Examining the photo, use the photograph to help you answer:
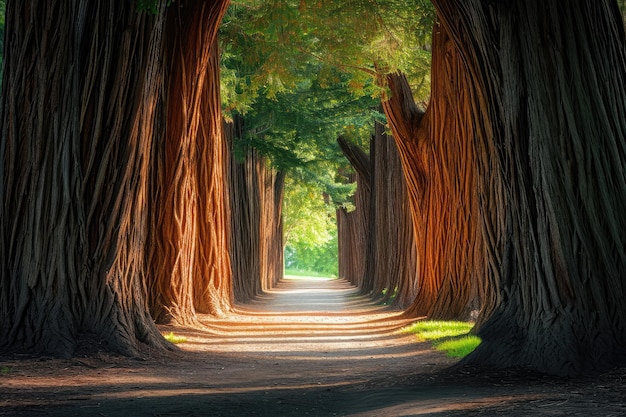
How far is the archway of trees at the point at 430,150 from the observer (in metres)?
7.04

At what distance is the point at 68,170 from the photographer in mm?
8789

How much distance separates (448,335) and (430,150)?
4626 mm

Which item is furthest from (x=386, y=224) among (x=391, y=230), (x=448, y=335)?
(x=448, y=335)

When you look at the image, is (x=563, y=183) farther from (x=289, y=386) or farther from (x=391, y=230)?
(x=391, y=230)

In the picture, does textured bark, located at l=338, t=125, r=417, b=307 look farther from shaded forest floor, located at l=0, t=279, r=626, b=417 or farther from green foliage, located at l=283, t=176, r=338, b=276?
shaded forest floor, located at l=0, t=279, r=626, b=417

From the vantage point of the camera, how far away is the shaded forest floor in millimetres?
5668

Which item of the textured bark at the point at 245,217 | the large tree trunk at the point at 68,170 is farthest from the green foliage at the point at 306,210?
the large tree trunk at the point at 68,170

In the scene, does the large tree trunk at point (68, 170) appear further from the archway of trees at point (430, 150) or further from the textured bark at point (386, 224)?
the textured bark at point (386, 224)

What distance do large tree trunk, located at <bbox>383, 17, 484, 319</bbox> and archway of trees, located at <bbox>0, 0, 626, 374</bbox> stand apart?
0.18 ft

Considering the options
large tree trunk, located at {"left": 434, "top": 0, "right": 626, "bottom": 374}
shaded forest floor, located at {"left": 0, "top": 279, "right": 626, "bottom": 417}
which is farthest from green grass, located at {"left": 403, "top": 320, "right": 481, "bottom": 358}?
large tree trunk, located at {"left": 434, "top": 0, "right": 626, "bottom": 374}

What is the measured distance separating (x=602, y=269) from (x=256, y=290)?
67.2 ft

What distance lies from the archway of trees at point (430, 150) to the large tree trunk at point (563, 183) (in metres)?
0.01

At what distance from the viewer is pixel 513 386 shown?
6441 mm

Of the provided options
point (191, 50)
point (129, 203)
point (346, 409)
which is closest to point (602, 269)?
point (346, 409)
